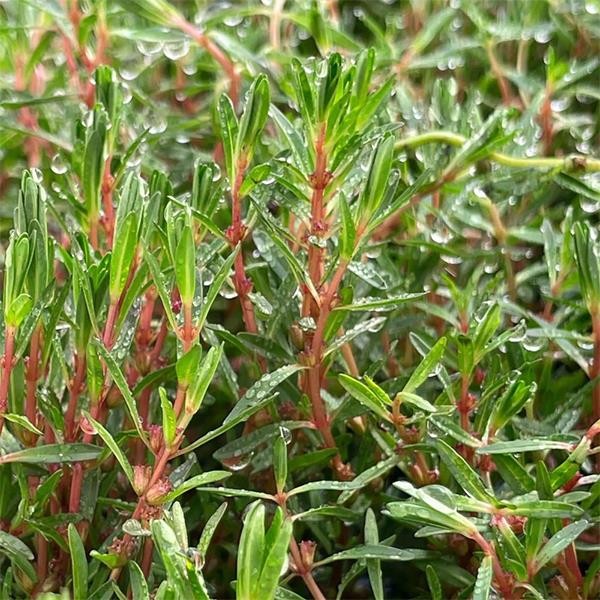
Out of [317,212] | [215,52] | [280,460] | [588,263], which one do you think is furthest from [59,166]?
[588,263]

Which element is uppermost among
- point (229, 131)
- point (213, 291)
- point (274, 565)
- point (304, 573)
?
point (229, 131)

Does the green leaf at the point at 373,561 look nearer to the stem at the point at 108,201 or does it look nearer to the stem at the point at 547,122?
the stem at the point at 108,201

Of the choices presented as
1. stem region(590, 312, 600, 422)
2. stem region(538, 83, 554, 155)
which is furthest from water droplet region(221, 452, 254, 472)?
stem region(538, 83, 554, 155)

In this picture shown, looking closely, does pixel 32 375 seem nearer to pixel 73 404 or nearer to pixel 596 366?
pixel 73 404

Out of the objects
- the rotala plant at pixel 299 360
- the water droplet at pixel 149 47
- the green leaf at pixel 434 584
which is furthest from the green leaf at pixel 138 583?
the water droplet at pixel 149 47

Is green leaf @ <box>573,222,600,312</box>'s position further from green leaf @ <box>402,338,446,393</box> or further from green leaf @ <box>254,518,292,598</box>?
green leaf @ <box>254,518,292,598</box>
